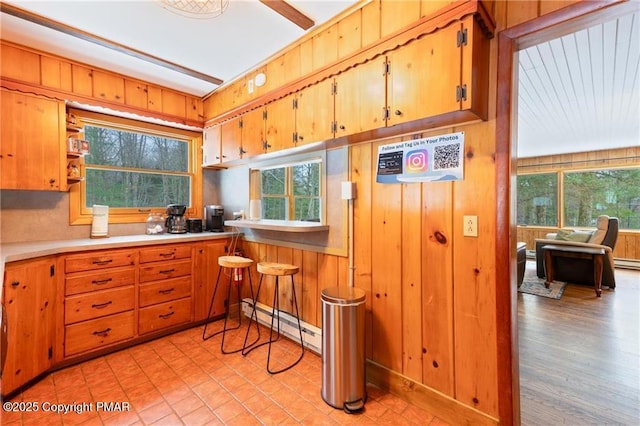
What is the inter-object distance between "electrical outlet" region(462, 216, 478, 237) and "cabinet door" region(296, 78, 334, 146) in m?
1.07

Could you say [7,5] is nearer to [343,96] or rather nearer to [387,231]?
[343,96]

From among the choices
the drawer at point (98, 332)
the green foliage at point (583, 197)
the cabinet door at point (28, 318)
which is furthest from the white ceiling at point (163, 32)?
the green foliage at point (583, 197)

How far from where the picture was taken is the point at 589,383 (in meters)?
2.14

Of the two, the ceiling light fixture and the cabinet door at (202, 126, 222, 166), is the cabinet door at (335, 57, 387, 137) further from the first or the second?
the cabinet door at (202, 126, 222, 166)

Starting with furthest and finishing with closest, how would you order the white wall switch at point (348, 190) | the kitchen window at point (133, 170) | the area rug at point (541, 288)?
the area rug at point (541, 288) < the kitchen window at point (133, 170) < the white wall switch at point (348, 190)

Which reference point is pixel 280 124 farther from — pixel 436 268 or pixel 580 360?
pixel 580 360

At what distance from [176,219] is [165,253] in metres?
0.55

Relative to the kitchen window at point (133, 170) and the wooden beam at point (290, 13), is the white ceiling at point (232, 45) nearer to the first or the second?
the wooden beam at point (290, 13)

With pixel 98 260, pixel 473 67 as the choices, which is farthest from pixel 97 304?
pixel 473 67

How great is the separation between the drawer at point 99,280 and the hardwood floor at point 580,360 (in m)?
3.17

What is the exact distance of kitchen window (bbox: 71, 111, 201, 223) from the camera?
3006mm

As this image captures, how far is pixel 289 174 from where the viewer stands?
127 inches

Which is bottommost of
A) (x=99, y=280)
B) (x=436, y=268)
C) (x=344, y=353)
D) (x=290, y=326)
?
(x=290, y=326)

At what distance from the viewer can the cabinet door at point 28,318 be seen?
1913mm
